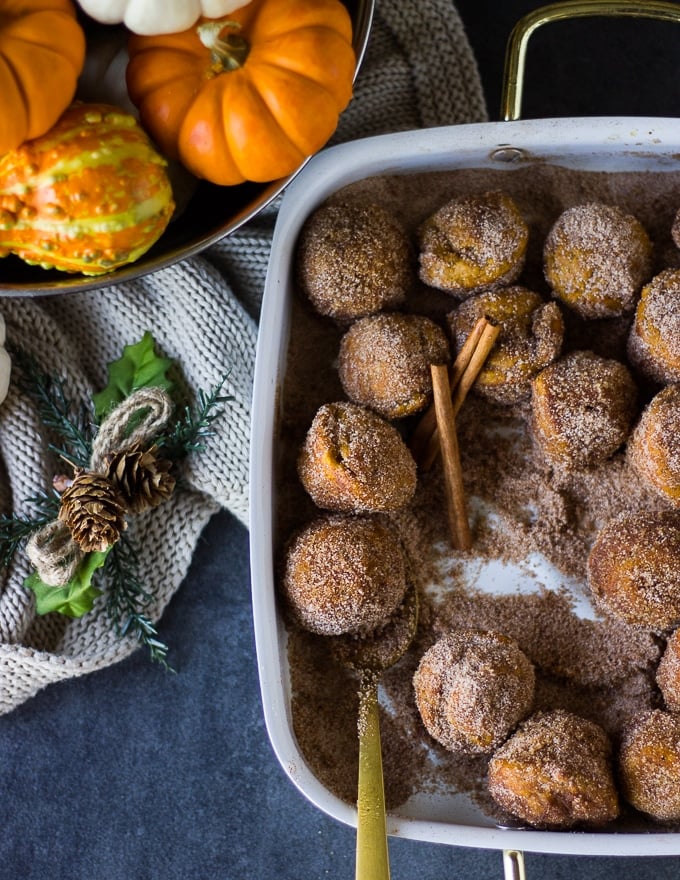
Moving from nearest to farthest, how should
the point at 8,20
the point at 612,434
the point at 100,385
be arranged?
the point at 8,20 < the point at 612,434 < the point at 100,385

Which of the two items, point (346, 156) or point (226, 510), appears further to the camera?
point (226, 510)

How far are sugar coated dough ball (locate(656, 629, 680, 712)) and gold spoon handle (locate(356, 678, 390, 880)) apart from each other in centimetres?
37

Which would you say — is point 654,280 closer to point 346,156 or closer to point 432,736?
Answer: point 346,156

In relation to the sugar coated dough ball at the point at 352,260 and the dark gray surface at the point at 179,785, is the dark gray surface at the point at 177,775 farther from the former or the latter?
the sugar coated dough ball at the point at 352,260

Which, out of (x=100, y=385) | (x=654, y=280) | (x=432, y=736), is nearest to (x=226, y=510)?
(x=100, y=385)

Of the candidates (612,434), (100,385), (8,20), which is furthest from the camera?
(100,385)

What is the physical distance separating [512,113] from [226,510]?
72 cm

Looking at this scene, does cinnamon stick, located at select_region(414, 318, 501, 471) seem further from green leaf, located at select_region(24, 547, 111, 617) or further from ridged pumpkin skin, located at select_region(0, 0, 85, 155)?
ridged pumpkin skin, located at select_region(0, 0, 85, 155)

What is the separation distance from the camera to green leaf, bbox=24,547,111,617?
1266mm

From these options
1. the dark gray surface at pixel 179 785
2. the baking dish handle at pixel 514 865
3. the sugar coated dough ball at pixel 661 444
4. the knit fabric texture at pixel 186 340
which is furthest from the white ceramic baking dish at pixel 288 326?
the sugar coated dough ball at pixel 661 444

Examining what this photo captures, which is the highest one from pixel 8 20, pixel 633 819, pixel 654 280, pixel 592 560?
pixel 8 20

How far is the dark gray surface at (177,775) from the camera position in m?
1.40

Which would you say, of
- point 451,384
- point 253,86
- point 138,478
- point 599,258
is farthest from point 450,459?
point 253,86

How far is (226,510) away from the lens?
1.43 meters
